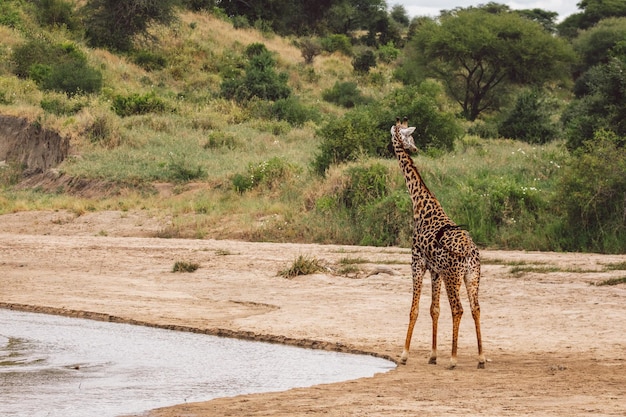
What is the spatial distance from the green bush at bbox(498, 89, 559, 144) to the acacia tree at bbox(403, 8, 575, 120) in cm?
1037

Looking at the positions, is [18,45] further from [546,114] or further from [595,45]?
[595,45]

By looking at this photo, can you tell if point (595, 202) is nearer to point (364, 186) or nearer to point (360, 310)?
point (364, 186)

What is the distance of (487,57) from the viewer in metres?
47.7

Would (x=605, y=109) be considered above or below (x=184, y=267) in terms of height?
above

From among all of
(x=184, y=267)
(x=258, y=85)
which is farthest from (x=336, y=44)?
(x=184, y=267)

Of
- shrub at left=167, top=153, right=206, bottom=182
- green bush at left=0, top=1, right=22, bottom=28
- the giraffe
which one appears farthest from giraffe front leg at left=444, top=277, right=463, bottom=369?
green bush at left=0, top=1, right=22, bottom=28

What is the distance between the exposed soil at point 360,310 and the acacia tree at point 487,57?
27.0 meters

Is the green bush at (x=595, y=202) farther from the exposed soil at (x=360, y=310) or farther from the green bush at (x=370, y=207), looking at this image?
the green bush at (x=370, y=207)

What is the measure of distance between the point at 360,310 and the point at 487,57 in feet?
117

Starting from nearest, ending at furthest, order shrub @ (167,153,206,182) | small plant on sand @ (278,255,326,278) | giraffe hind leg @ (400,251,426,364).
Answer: giraffe hind leg @ (400,251,426,364), small plant on sand @ (278,255,326,278), shrub @ (167,153,206,182)

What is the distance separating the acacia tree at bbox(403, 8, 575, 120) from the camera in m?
47.0

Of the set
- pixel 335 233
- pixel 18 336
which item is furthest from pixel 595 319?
pixel 335 233

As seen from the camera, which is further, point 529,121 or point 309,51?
→ point 309,51

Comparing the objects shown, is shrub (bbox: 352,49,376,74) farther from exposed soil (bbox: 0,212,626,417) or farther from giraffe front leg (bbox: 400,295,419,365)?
giraffe front leg (bbox: 400,295,419,365)
